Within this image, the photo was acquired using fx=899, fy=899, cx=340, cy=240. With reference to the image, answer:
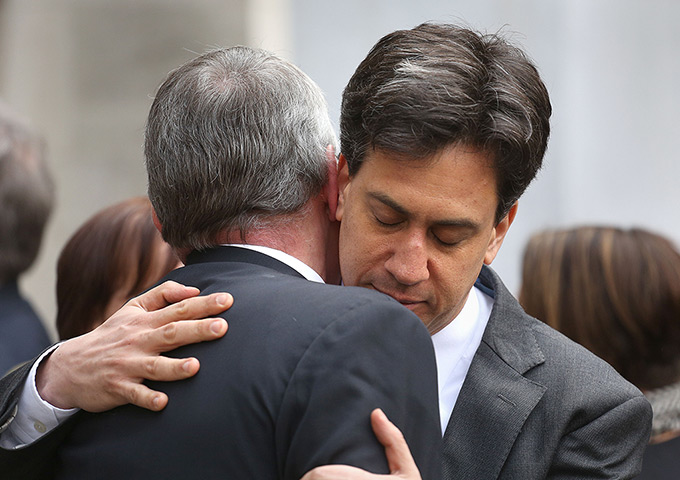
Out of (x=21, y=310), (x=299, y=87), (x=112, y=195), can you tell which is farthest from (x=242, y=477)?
(x=112, y=195)

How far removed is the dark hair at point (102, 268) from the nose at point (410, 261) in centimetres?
154

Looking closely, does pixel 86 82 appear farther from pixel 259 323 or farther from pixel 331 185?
pixel 259 323

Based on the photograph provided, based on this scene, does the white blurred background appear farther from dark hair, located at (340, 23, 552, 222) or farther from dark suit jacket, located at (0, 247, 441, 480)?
dark suit jacket, located at (0, 247, 441, 480)

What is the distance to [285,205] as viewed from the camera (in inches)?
81.7

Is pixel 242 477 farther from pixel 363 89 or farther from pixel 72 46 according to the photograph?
pixel 72 46

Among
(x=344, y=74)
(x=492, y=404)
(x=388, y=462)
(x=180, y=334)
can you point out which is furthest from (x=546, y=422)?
(x=344, y=74)

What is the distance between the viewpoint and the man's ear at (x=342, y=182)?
2.29 metres

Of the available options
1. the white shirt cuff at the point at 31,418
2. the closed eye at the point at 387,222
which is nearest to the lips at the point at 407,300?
the closed eye at the point at 387,222

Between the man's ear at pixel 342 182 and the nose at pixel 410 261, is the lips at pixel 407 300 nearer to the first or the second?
the nose at pixel 410 261

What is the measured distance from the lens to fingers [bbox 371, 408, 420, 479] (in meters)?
1.69

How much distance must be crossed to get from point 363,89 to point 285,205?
19.6 inches

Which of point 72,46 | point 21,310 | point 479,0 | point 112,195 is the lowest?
point 112,195

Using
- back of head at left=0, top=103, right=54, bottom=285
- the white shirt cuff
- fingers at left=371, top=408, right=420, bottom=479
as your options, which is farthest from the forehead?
back of head at left=0, top=103, right=54, bottom=285

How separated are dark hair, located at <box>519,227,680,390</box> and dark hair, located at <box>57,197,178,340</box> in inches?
60.7
